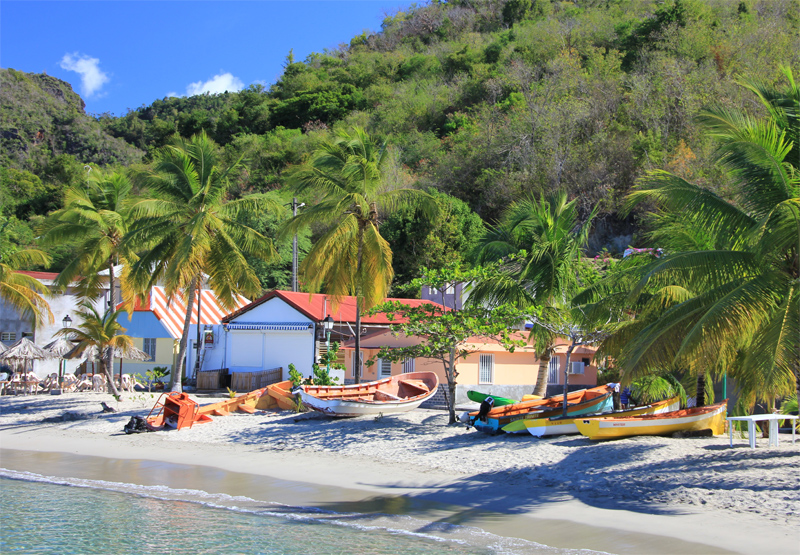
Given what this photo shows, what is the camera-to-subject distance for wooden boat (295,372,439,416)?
19.2m

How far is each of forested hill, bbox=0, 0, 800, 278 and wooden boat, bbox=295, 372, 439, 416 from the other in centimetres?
1206

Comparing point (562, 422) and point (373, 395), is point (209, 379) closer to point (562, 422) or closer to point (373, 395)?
point (373, 395)

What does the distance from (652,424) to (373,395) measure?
28.6 feet

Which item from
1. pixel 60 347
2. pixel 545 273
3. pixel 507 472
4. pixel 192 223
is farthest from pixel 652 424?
pixel 60 347

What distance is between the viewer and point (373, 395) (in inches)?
807

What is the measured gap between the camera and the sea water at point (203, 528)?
9.80m

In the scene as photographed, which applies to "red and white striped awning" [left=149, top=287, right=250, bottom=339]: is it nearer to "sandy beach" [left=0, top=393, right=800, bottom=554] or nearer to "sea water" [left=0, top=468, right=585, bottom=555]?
"sandy beach" [left=0, top=393, right=800, bottom=554]

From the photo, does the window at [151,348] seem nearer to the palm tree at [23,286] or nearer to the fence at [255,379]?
the palm tree at [23,286]

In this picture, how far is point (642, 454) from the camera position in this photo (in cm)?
1348

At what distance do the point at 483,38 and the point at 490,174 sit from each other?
112 ft

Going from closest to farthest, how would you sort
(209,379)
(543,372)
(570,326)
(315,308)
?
(570,326), (543,372), (315,308), (209,379)

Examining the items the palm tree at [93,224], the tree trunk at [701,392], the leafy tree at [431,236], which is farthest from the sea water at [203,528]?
the leafy tree at [431,236]

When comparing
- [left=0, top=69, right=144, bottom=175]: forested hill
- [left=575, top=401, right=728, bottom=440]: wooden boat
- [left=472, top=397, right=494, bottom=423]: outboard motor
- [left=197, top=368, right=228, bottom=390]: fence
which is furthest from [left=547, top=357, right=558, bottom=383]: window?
[left=0, top=69, right=144, bottom=175]: forested hill

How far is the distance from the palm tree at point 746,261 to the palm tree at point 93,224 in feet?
64.9
